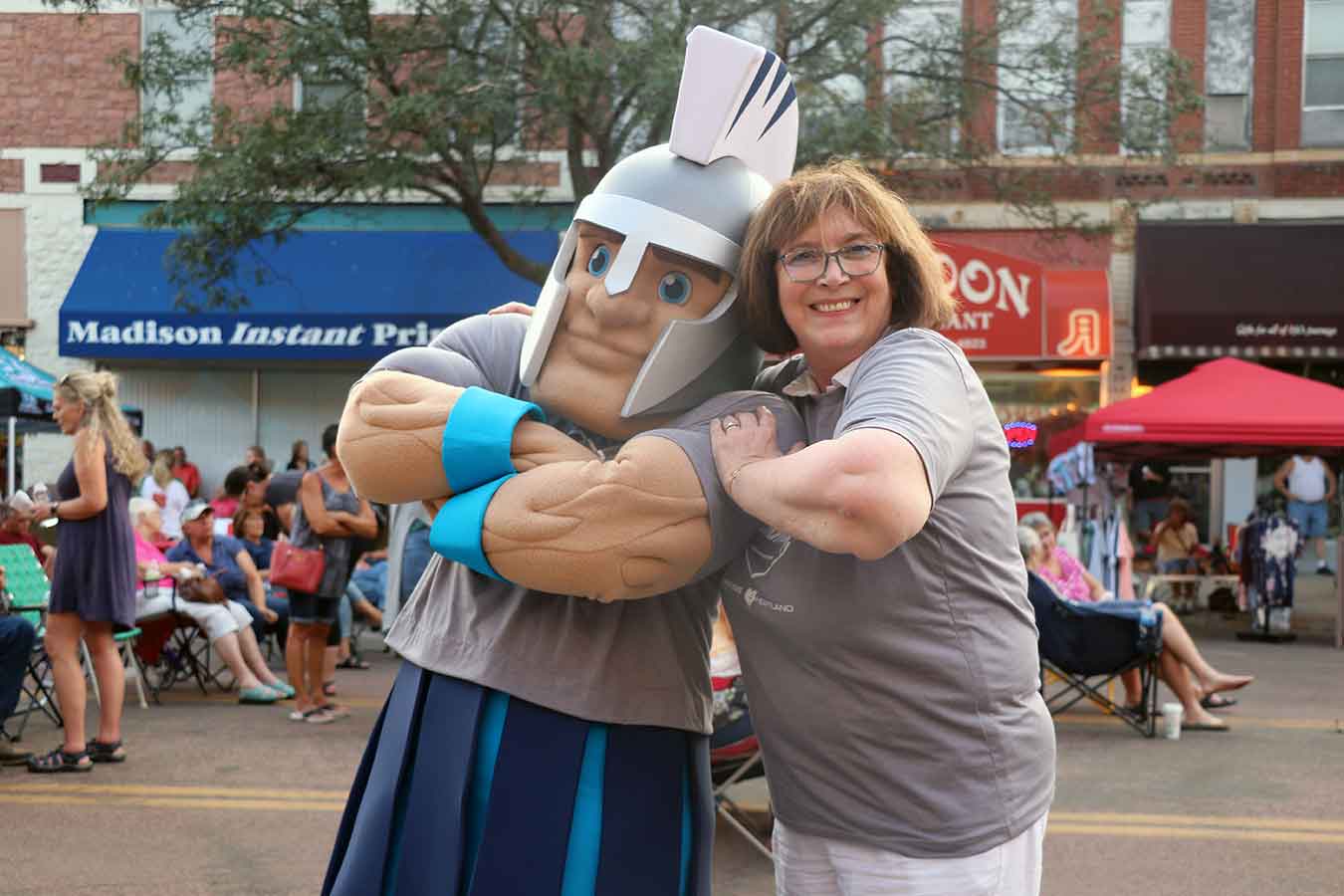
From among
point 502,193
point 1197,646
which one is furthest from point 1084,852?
point 502,193

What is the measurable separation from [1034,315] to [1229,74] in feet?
13.8

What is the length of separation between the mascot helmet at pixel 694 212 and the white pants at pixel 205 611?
683cm

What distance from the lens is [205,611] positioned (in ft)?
29.4

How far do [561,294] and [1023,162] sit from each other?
16276mm

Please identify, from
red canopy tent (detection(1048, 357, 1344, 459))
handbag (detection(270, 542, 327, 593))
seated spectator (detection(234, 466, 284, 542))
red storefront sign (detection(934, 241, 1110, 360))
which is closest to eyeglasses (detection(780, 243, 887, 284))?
handbag (detection(270, 542, 327, 593))

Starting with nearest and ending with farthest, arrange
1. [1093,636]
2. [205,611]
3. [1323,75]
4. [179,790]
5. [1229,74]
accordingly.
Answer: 1. [179,790]
2. [1093,636]
3. [205,611]
4. [1323,75]
5. [1229,74]

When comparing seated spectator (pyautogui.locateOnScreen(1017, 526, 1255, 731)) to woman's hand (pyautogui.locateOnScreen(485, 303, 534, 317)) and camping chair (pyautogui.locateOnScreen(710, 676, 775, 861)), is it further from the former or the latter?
woman's hand (pyautogui.locateOnScreen(485, 303, 534, 317))

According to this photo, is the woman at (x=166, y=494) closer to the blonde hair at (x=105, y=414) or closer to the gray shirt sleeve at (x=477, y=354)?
the blonde hair at (x=105, y=414)

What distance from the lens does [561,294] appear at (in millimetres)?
2562

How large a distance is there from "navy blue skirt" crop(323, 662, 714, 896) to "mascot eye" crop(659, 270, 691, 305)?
73 centimetres

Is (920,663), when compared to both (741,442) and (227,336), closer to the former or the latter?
(741,442)

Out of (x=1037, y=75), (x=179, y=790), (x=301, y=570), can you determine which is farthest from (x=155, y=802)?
(x=1037, y=75)

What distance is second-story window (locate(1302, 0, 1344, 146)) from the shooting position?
17625mm

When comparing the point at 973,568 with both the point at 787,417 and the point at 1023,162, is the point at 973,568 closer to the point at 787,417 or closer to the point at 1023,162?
the point at 787,417
